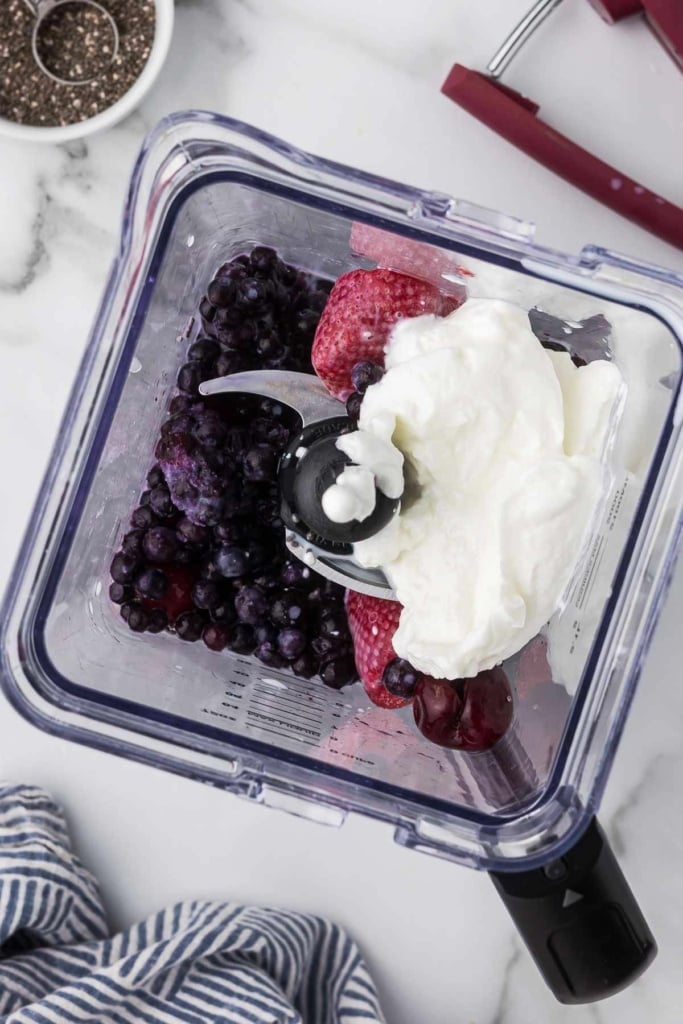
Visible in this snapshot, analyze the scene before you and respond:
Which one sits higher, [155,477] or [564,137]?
[564,137]

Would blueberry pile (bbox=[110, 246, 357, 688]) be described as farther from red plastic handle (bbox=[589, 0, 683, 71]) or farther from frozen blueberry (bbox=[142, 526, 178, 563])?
red plastic handle (bbox=[589, 0, 683, 71])

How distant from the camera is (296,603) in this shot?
2.62 feet

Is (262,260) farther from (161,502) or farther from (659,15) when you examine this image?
(659,15)

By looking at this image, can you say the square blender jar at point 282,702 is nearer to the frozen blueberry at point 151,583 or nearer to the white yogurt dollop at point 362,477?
the frozen blueberry at point 151,583

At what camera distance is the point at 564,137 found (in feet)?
2.97

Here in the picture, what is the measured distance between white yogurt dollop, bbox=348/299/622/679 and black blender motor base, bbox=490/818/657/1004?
0.15 meters

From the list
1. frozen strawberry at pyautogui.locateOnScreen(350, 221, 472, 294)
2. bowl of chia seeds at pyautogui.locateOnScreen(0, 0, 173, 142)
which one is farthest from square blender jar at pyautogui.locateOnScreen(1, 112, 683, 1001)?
bowl of chia seeds at pyautogui.locateOnScreen(0, 0, 173, 142)

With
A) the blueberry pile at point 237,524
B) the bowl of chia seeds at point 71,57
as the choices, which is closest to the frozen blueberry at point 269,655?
the blueberry pile at point 237,524

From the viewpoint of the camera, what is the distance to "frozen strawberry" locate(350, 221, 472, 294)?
76cm

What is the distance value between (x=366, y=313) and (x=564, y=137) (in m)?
0.30

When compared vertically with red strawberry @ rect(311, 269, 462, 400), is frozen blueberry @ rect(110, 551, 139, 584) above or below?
below

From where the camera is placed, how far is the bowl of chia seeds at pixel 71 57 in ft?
3.01

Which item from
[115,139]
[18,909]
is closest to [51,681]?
[18,909]

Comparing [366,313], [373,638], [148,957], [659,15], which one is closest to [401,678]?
[373,638]
